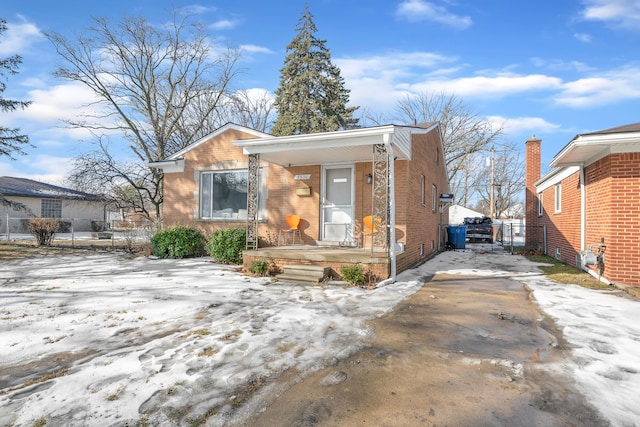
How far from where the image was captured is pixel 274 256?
804 centimetres

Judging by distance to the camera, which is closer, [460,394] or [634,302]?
[460,394]

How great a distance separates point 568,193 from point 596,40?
14.2 feet

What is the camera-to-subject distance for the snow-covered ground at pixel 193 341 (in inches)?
98.8

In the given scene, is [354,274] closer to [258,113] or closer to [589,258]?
[589,258]

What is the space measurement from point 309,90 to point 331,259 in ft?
72.4

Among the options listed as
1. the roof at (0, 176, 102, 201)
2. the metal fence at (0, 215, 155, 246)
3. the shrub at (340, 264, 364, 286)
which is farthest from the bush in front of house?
the roof at (0, 176, 102, 201)

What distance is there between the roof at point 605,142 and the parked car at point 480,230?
15066 mm

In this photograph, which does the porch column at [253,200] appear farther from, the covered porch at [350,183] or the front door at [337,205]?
the front door at [337,205]

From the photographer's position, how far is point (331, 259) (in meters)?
7.45

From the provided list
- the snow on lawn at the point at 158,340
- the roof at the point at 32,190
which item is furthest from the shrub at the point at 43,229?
the snow on lawn at the point at 158,340

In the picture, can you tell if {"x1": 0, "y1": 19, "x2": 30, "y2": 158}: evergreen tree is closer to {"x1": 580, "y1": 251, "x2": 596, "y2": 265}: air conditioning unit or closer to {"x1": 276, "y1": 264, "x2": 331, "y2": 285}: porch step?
{"x1": 276, "y1": 264, "x2": 331, "y2": 285}: porch step

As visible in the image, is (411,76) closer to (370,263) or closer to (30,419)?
(370,263)

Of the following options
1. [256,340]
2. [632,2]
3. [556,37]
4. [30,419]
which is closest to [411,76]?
[556,37]

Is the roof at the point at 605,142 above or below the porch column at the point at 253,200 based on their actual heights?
above
